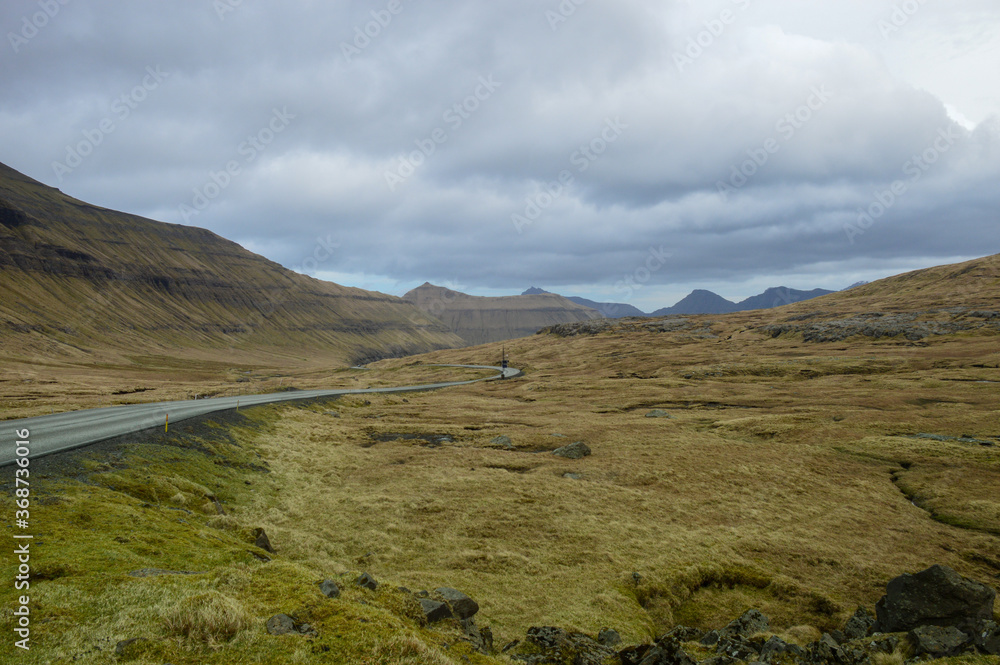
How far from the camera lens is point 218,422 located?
38.1 m

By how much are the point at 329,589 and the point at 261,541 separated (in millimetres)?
7380

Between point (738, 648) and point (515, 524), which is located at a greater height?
point (738, 648)

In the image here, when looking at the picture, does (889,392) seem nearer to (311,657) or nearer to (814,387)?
(814,387)

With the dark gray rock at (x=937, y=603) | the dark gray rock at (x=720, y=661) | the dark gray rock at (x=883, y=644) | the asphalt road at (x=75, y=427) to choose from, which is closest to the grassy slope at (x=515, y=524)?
the dark gray rock at (x=937, y=603)

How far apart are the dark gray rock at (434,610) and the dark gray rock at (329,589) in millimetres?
2421

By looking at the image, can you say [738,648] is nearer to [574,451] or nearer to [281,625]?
[281,625]

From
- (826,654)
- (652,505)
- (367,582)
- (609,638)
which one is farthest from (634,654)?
(652,505)

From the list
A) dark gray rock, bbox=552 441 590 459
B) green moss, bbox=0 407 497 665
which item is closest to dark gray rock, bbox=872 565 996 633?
green moss, bbox=0 407 497 665

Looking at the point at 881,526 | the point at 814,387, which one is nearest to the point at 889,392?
the point at 814,387

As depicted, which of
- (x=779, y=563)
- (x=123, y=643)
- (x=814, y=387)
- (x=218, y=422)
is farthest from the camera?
(x=814, y=387)

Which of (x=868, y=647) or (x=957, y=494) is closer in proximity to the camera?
(x=868, y=647)

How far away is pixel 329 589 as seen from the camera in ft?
44.5

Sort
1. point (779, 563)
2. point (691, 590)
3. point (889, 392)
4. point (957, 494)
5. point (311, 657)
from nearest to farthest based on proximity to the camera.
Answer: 1. point (311, 657)
2. point (691, 590)
3. point (779, 563)
4. point (957, 494)
5. point (889, 392)

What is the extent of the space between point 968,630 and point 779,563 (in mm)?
8527
